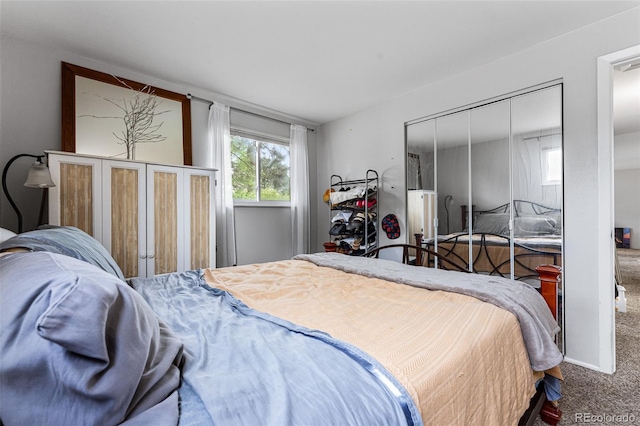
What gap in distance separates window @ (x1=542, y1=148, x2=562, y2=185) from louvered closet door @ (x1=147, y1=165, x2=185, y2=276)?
10.5 feet

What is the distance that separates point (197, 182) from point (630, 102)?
5472 millimetres

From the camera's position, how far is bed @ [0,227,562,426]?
474mm

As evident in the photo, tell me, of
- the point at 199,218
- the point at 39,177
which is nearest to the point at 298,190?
the point at 199,218

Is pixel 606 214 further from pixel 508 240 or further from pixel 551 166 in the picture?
pixel 508 240

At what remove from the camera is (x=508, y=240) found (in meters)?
2.69

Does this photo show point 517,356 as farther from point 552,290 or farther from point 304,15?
point 304,15

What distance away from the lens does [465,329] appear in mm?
1054

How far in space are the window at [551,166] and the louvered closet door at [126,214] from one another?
11.2ft

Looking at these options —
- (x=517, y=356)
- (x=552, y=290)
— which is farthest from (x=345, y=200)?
(x=517, y=356)

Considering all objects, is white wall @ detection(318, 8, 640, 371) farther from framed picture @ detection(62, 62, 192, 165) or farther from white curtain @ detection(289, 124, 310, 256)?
framed picture @ detection(62, 62, 192, 165)

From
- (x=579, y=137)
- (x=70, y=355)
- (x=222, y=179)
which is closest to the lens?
(x=70, y=355)

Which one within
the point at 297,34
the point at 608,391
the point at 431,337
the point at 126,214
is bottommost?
the point at 608,391

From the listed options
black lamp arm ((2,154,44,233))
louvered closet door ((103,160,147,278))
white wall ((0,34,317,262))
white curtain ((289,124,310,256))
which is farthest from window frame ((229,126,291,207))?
black lamp arm ((2,154,44,233))

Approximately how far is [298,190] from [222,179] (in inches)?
46.3
